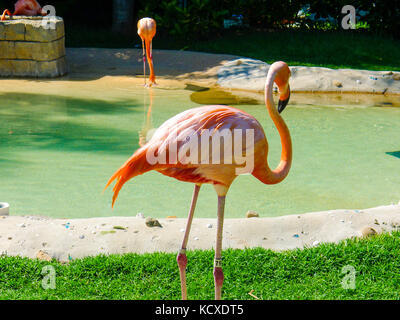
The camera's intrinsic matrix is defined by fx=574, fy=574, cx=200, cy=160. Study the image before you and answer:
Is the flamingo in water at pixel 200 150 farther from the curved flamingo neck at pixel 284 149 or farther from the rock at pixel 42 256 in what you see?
the rock at pixel 42 256

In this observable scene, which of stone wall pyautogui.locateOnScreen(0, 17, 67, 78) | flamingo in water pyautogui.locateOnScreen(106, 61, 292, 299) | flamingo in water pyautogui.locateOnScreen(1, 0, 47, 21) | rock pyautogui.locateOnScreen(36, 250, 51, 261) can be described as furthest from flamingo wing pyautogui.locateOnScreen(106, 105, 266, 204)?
flamingo in water pyautogui.locateOnScreen(1, 0, 47, 21)

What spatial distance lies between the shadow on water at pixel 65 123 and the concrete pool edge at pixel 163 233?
109 inches

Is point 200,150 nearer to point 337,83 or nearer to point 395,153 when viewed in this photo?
point 395,153

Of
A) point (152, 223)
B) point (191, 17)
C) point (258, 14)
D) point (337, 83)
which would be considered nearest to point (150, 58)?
point (337, 83)

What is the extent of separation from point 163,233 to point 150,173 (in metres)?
2.23

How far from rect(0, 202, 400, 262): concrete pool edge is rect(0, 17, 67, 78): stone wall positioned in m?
7.87

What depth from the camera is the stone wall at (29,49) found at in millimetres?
11711

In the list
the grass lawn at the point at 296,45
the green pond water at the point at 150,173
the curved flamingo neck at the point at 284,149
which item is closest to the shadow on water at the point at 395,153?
the green pond water at the point at 150,173

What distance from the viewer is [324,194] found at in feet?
19.2

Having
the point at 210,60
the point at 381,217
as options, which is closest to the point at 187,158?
the point at 381,217

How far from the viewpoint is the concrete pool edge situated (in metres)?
4.11

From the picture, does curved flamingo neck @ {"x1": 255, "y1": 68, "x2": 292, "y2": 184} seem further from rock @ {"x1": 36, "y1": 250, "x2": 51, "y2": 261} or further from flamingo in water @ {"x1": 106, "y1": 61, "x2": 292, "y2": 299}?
rock @ {"x1": 36, "y1": 250, "x2": 51, "y2": 261}

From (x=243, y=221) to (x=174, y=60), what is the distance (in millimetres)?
9388

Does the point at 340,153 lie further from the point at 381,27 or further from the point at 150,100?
the point at 381,27
